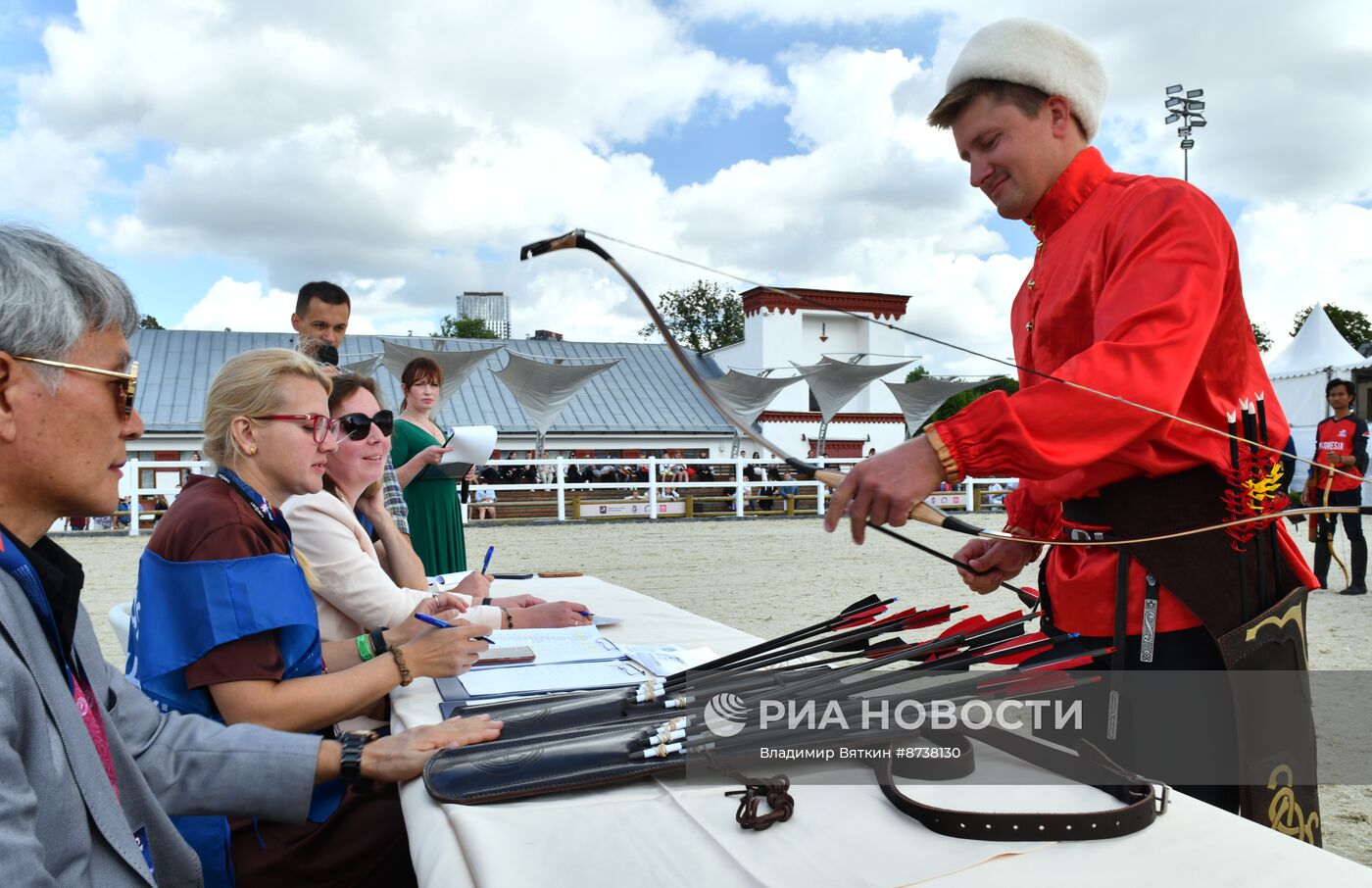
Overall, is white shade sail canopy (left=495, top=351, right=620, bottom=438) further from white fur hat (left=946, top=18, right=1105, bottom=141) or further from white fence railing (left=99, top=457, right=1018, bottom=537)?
white fur hat (left=946, top=18, right=1105, bottom=141)

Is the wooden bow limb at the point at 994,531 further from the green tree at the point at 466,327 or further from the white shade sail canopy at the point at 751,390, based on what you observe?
the green tree at the point at 466,327

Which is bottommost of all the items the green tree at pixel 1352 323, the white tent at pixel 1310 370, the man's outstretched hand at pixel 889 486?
the man's outstretched hand at pixel 889 486

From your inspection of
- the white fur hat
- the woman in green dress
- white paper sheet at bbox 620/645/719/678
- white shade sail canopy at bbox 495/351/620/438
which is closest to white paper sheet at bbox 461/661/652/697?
white paper sheet at bbox 620/645/719/678

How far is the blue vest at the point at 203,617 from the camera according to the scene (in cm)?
177

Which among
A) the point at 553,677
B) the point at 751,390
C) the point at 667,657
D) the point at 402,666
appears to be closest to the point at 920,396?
the point at 751,390

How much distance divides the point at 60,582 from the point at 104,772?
10.7 inches

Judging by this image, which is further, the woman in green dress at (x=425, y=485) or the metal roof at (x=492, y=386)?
the metal roof at (x=492, y=386)

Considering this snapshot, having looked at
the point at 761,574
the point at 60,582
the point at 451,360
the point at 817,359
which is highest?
the point at 817,359

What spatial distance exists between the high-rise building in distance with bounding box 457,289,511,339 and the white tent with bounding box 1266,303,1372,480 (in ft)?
184

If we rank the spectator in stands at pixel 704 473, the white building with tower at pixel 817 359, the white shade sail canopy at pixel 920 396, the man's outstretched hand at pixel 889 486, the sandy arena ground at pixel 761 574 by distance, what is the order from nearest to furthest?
1. the man's outstretched hand at pixel 889 486
2. the sandy arena ground at pixel 761 574
3. the spectator in stands at pixel 704 473
4. the white shade sail canopy at pixel 920 396
5. the white building with tower at pixel 817 359

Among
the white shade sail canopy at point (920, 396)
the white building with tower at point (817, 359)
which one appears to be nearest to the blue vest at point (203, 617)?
the white shade sail canopy at point (920, 396)

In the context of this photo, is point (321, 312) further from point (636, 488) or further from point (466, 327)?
point (466, 327)

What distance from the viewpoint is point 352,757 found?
1636 millimetres

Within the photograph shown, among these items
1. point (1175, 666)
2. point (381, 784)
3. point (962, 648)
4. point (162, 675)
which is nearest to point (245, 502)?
point (162, 675)
